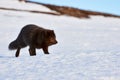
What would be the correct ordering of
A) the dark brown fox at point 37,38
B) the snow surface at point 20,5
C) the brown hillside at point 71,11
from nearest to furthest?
the dark brown fox at point 37,38 → the snow surface at point 20,5 → the brown hillside at point 71,11

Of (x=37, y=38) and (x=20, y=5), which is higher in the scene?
(x=37, y=38)

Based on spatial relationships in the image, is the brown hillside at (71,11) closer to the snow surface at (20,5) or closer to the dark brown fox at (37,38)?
the snow surface at (20,5)

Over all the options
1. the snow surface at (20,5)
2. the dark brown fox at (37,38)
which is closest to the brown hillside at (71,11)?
the snow surface at (20,5)

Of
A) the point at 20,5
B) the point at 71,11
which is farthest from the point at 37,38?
the point at 71,11

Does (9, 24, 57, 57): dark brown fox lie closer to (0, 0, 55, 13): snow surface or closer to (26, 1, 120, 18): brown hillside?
(0, 0, 55, 13): snow surface

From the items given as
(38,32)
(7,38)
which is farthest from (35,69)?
(7,38)

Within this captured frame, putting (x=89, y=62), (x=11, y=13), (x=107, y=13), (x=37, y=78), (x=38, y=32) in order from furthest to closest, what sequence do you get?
(x=107, y=13)
(x=11, y=13)
(x=38, y=32)
(x=89, y=62)
(x=37, y=78)

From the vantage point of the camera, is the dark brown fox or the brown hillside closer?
the dark brown fox

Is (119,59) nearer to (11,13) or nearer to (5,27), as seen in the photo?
(5,27)

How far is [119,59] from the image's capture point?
7.77 m

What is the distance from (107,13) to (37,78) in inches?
1726

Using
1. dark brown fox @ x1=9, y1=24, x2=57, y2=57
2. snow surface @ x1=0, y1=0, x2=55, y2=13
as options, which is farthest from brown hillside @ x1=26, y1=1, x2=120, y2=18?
dark brown fox @ x1=9, y1=24, x2=57, y2=57

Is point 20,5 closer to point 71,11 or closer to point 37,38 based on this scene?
point 71,11

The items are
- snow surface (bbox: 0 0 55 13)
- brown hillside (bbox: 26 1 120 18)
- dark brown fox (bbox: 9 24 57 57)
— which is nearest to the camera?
dark brown fox (bbox: 9 24 57 57)
